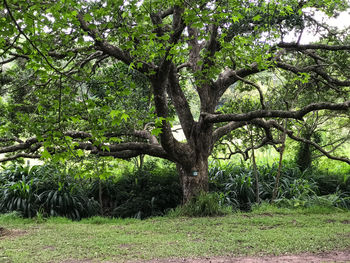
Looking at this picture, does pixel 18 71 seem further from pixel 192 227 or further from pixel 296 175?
pixel 296 175

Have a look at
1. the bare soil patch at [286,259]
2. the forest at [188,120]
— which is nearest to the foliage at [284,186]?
the forest at [188,120]

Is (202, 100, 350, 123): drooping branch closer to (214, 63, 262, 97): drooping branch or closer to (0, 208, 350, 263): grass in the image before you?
(214, 63, 262, 97): drooping branch

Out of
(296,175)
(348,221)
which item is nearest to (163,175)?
(296,175)

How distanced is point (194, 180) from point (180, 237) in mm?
2756

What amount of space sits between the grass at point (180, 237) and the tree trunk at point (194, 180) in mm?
954

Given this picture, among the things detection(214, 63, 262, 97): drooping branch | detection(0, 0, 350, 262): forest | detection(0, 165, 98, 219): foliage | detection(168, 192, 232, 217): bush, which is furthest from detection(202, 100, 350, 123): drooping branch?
detection(0, 165, 98, 219): foliage

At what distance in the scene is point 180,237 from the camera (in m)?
6.03

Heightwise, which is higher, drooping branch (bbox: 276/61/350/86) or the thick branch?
the thick branch

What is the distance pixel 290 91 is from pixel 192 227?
5.23 meters

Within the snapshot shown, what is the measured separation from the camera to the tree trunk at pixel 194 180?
28.4 feet

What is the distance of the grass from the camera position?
16.5 feet

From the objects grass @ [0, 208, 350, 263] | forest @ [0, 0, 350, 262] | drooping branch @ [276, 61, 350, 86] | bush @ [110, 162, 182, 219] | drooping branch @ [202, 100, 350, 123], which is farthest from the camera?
bush @ [110, 162, 182, 219]

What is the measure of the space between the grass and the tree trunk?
954 millimetres

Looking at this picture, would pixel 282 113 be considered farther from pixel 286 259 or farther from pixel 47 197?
pixel 47 197
